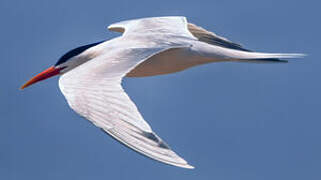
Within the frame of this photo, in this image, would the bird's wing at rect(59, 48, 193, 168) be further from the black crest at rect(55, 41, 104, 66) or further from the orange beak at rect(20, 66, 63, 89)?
the orange beak at rect(20, 66, 63, 89)

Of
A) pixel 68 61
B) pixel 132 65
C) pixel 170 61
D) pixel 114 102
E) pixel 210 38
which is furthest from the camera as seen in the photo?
pixel 210 38

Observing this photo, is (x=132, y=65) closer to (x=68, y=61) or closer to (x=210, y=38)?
(x=68, y=61)

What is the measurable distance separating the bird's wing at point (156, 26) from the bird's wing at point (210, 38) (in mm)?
261

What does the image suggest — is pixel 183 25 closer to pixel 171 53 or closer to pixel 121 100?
pixel 171 53

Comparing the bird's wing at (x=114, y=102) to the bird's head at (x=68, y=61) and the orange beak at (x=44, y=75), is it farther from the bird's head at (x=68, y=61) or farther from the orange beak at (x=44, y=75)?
the orange beak at (x=44, y=75)

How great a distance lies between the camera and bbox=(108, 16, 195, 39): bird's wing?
743 cm

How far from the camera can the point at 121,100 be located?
15.9 feet

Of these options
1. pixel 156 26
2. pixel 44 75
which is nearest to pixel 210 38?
pixel 156 26

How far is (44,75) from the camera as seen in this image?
7242 mm

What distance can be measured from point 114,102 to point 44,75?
8.32 ft

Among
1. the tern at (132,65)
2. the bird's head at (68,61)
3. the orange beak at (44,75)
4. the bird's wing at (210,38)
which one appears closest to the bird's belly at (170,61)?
the tern at (132,65)

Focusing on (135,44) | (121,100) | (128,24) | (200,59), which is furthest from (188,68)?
(121,100)

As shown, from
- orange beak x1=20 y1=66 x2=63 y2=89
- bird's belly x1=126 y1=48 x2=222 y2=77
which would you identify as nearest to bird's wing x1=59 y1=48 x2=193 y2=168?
bird's belly x1=126 y1=48 x2=222 y2=77

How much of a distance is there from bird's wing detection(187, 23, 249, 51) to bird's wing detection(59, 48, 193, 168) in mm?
1802
